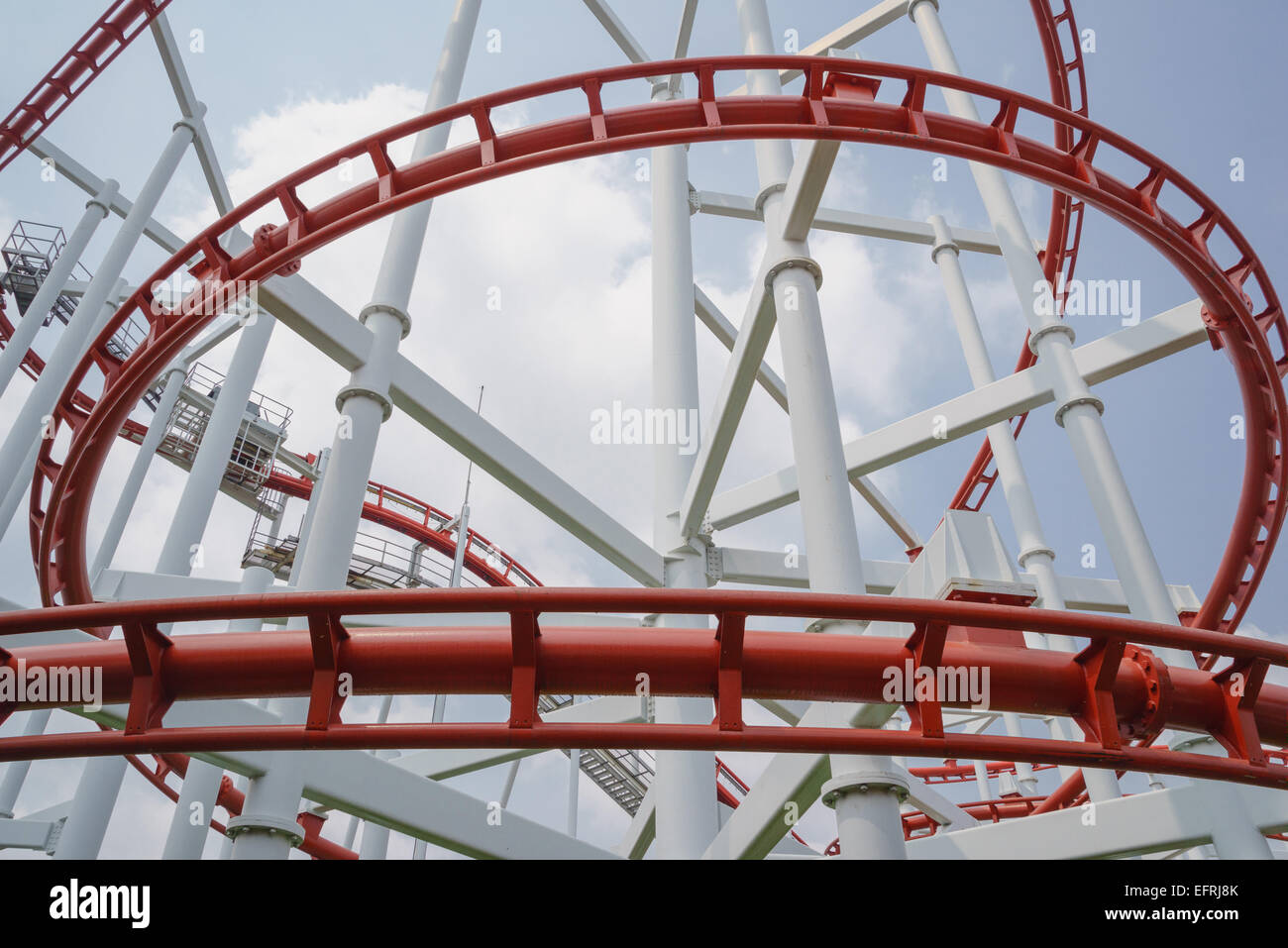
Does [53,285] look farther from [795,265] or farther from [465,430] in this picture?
[795,265]

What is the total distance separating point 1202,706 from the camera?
4090 millimetres

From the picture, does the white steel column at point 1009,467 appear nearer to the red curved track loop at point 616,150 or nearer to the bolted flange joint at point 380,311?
the red curved track loop at point 616,150

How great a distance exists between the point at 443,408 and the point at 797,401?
2222 millimetres

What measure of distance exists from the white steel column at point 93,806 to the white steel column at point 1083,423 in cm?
682

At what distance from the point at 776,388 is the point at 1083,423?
3.13 metres

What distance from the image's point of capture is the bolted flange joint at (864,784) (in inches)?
165

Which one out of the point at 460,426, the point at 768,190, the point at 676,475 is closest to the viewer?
the point at 460,426

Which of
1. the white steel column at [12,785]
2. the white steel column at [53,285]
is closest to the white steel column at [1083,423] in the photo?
the white steel column at [53,285]

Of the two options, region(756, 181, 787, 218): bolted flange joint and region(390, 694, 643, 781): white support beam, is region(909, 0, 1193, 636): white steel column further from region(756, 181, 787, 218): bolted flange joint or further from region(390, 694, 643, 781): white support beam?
region(390, 694, 643, 781): white support beam

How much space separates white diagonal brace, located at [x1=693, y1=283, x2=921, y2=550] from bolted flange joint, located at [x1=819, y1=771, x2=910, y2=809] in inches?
205

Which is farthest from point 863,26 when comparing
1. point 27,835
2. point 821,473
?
point 27,835

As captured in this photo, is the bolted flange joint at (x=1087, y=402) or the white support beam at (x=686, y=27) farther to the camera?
the white support beam at (x=686, y=27)

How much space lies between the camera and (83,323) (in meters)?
8.45
